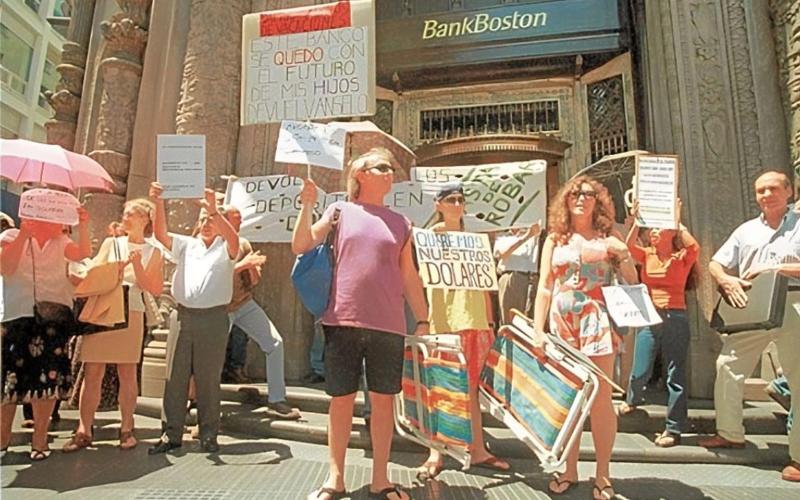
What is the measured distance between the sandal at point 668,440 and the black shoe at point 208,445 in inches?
131

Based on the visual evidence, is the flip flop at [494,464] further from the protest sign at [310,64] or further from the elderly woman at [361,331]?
the protest sign at [310,64]

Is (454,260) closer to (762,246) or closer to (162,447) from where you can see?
(762,246)

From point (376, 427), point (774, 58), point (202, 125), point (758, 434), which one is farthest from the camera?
point (202, 125)

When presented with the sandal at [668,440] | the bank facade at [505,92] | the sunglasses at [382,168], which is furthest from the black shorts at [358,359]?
the bank facade at [505,92]

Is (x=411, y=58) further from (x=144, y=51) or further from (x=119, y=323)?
(x=119, y=323)

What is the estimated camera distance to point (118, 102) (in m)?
6.93

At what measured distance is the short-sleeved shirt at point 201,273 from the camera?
3688mm

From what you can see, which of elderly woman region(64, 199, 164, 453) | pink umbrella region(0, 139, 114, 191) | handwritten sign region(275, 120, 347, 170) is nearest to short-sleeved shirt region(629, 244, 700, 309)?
handwritten sign region(275, 120, 347, 170)

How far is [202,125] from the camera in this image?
5.96 metres

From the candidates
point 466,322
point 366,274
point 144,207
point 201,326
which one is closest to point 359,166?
point 366,274

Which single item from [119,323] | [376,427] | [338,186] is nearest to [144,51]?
[338,186]

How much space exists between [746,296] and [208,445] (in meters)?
3.97

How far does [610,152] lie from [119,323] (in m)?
7.25

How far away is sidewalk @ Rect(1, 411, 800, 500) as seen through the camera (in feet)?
9.48
